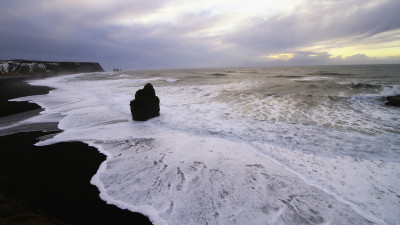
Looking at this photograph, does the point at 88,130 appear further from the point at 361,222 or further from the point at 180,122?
the point at 361,222

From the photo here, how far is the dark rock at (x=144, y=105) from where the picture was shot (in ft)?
25.6

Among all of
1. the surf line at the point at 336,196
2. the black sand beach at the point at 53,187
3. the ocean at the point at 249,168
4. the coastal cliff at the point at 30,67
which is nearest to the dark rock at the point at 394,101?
the ocean at the point at 249,168

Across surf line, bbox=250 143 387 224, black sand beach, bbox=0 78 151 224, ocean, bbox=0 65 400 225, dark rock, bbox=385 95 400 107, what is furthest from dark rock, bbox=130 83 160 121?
dark rock, bbox=385 95 400 107

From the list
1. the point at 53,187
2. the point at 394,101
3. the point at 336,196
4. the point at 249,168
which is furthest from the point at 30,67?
the point at 394,101

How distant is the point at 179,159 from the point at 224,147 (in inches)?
57.6

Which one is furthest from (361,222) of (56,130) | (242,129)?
(56,130)

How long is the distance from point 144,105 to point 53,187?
4809mm

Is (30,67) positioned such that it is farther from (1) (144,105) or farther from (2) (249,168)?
(2) (249,168)

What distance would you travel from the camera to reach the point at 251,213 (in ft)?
9.23

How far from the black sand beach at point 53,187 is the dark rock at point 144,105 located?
2.71 m

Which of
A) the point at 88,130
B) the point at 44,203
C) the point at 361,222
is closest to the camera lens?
the point at 361,222

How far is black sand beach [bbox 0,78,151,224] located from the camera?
270cm

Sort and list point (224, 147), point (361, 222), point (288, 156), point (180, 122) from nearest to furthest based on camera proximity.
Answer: point (361, 222)
point (288, 156)
point (224, 147)
point (180, 122)

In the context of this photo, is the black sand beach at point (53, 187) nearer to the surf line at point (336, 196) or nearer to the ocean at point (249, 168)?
the ocean at point (249, 168)
